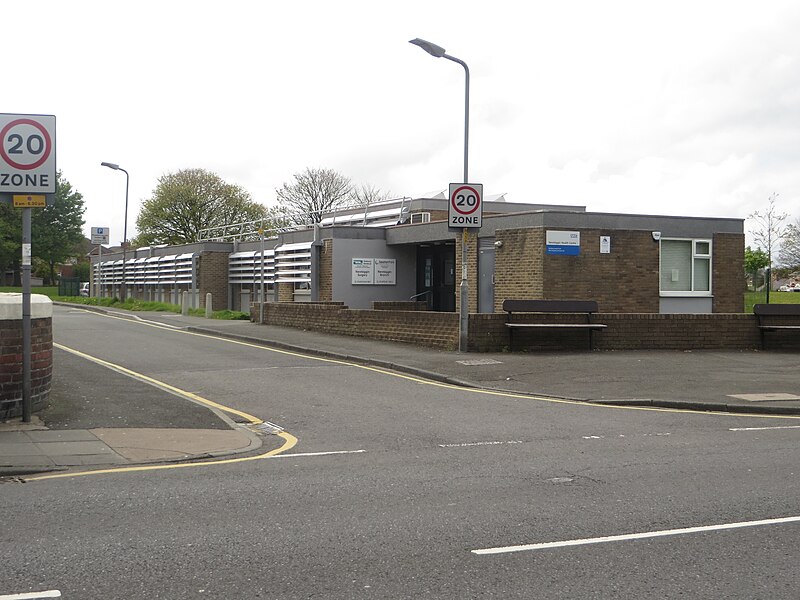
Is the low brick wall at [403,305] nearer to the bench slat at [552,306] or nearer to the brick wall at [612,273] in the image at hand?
the brick wall at [612,273]

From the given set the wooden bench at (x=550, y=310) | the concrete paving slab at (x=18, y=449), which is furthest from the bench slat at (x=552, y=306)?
the concrete paving slab at (x=18, y=449)

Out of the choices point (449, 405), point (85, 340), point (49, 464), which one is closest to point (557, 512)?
point (49, 464)

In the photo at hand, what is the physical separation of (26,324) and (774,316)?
17512mm

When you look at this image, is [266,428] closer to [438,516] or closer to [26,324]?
[26,324]

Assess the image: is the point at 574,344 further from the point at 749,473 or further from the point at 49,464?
the point at 49,464

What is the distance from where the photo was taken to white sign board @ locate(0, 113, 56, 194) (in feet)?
31.7

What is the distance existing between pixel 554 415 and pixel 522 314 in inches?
299

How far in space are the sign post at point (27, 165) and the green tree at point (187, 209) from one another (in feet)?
213

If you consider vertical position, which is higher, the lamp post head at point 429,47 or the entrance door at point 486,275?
the lamp post head at point 429,47

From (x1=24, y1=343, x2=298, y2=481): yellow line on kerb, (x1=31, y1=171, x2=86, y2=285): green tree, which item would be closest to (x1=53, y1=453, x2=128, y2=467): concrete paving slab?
(x1=24, y1=343, x2=298, y2=481): yellow line on kerb

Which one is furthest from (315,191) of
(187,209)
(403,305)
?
(403,305)

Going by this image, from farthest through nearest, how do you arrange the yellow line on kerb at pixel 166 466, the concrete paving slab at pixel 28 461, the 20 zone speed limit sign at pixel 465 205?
the 20 zone speed limit sign at pixel 465 205, the concrete paving slab at pixel 28 461, the yellow line on kerb at pixel 166 466

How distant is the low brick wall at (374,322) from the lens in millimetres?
19969

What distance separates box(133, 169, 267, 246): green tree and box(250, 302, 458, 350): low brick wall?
158 feet
